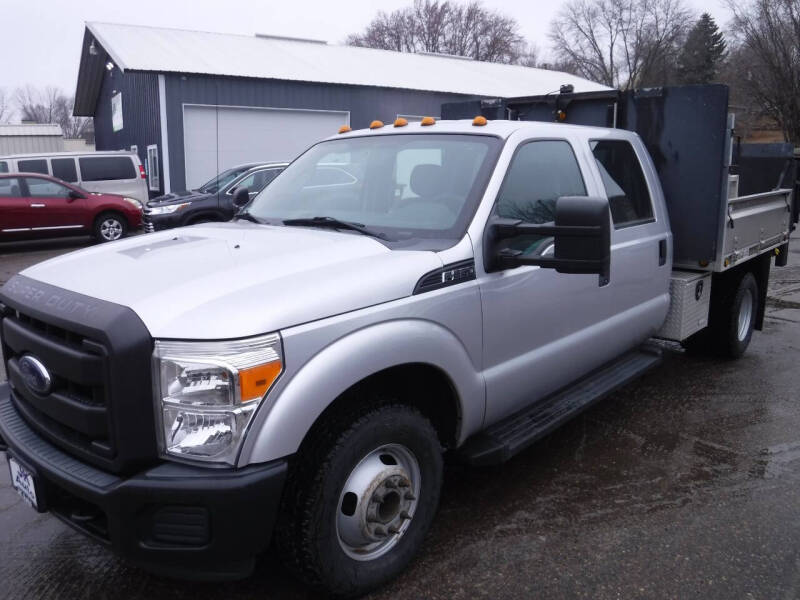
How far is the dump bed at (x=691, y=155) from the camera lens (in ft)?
16.5

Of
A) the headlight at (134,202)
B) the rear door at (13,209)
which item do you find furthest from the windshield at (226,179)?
the rear door at (13,209)

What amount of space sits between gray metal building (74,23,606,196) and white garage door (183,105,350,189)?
3 cm

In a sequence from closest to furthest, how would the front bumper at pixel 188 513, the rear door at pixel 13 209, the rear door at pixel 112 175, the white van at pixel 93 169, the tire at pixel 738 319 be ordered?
the front bumper at pixel 188 513, the tire at pixel 738 319, the rear door at pixel 13 209, the white van at pixel 93 169, the rear door at pixel 112 175

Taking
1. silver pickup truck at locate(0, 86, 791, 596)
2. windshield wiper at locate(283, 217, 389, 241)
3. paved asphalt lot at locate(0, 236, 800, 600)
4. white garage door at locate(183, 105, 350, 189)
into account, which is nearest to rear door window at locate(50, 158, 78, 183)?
white garage door at locate(183, 105, 350, 189)

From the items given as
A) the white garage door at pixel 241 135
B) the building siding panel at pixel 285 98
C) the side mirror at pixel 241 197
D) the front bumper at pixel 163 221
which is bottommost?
the front bumper at pixel 163 221

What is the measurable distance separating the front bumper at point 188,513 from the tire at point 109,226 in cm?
1384

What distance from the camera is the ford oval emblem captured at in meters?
2.65

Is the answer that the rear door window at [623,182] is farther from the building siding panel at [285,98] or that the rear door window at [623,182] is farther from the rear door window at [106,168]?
the building siding panel at [285,98]

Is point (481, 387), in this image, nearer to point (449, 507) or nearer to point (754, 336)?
point (449, 507)

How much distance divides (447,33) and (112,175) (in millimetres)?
51205

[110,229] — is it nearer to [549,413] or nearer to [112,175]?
[112,175]

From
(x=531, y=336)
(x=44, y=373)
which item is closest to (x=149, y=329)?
(x=44, y=373)

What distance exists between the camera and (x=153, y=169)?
2072cm

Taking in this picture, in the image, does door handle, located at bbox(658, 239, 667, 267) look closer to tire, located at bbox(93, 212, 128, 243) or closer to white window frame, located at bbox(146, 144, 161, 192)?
tire, located at bbox(93, 212, 128, 243)
